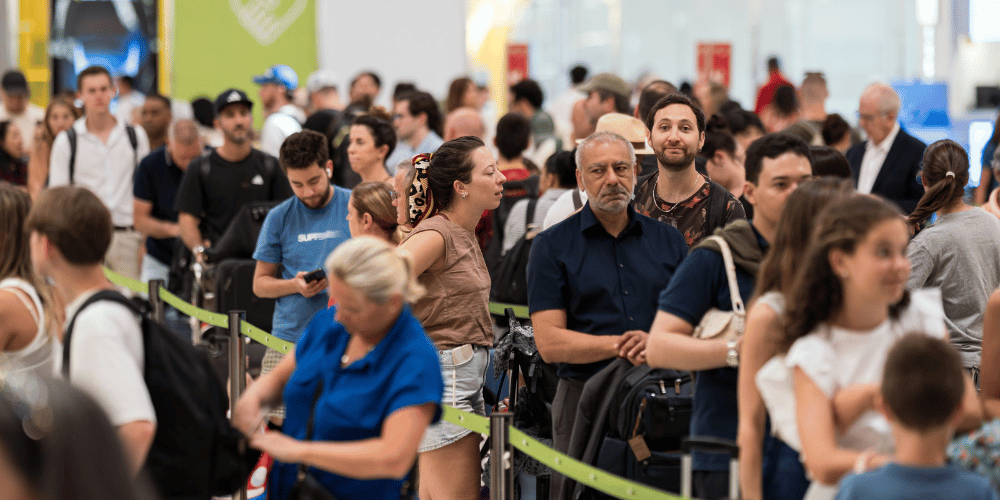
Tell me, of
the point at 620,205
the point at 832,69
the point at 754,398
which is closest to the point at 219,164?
the point at 620,205

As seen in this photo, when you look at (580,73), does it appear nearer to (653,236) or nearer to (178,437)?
(653,236)

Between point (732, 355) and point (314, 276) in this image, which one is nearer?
point (732, 355)

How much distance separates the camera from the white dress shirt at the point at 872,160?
675 centimetres

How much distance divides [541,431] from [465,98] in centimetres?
544

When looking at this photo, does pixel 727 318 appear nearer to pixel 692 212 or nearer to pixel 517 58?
pixel 692 212

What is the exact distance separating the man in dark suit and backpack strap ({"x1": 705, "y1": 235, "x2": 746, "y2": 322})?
148 inches

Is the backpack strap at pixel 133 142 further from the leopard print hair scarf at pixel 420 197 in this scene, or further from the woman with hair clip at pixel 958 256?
the woman with hair clip at pixel 958 256

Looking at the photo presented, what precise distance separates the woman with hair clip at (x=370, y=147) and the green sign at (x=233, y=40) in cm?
608

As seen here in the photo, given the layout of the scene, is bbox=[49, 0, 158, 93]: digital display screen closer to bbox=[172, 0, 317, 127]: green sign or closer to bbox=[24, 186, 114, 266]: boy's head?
bbox=[172, 0, 317, 127]: green sign

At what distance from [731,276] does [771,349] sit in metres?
0.47

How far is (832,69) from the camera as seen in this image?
705 inches

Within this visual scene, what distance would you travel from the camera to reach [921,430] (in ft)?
6.80

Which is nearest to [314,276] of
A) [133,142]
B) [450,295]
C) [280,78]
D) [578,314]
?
[450,295]

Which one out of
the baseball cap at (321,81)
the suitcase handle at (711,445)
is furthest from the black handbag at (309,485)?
the baseball cap at (321,81)
